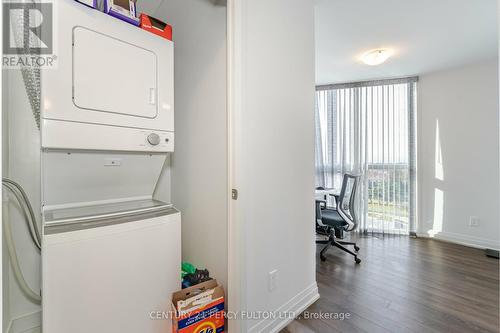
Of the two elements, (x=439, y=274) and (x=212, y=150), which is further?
(x=439, y=274)

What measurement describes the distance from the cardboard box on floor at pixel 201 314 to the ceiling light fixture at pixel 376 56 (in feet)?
10.1

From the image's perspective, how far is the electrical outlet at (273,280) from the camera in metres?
1.56

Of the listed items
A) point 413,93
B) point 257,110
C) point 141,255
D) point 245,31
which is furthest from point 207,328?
point 413,93

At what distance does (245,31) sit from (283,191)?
105 cm

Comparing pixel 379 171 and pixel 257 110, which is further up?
pixel 257 110

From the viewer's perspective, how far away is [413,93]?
3.63 m

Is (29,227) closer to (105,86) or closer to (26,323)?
(26,323)

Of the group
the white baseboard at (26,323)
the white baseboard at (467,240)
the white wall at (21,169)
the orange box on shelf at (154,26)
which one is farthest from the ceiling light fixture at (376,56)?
the white baseboard at (26,323)

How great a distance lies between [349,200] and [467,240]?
1.93 m

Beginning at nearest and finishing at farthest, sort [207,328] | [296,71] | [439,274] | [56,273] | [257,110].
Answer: [56,273] → [207,328] → [257,110] → [296,71] → [439,274]

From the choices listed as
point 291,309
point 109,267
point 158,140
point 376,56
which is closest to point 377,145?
point 376,56

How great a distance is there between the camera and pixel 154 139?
52.6 inches

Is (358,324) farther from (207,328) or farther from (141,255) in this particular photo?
(141,255)

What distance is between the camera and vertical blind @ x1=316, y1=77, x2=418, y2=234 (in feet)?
12.0
